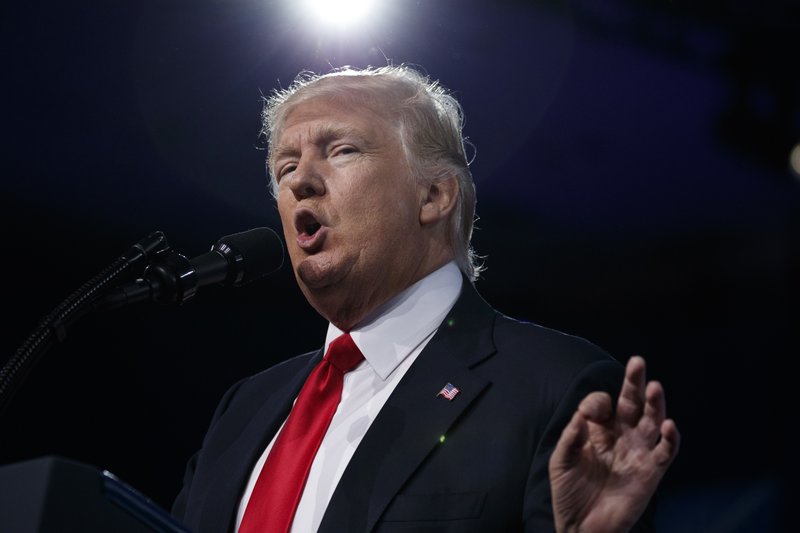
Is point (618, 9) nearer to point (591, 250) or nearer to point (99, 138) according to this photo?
point (591, 250)

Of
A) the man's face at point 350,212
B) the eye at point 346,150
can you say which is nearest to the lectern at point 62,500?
the man's face at point 350,212

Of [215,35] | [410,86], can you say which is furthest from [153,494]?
[410,86]

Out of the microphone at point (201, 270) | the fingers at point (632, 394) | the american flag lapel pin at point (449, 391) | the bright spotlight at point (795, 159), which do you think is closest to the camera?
the fingers at point (632, 394)

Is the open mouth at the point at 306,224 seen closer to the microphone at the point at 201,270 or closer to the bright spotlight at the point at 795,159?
the microphone at the point at 201,270

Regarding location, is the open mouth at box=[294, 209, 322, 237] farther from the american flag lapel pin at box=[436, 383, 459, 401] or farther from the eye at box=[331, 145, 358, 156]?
the american flag lapel pin at box=[436, 383, 459, 401]

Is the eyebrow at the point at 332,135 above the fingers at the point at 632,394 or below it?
above

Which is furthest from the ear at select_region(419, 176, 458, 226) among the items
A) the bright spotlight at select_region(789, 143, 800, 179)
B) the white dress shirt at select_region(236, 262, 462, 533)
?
the bright spotlight at select_region(789, 143, 800, 179)

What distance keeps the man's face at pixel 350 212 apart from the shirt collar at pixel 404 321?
0.03 meters

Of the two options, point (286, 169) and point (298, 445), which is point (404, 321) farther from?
point (286, 169)

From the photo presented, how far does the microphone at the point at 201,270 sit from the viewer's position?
134 centimetres

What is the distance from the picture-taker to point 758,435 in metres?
4.63

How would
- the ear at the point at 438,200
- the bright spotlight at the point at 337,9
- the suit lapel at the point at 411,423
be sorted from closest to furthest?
the suit lapel at the point at 411,423 → the ear at the point at 438,200 → the bright spotlight at the point at 337,9

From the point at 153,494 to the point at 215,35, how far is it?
6.04 feet

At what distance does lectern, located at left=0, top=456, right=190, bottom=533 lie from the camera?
824 mm
